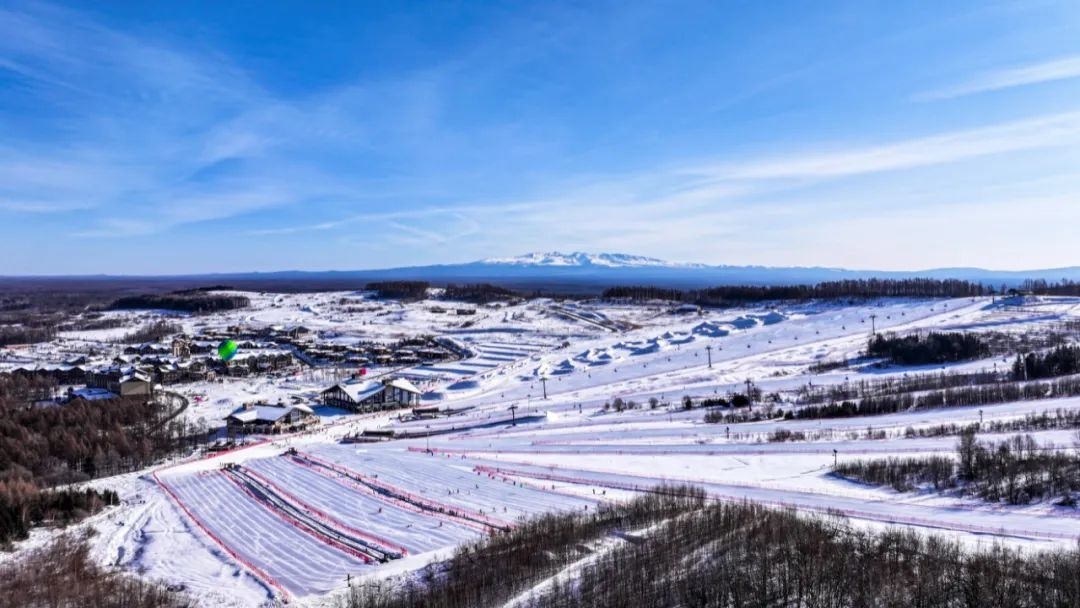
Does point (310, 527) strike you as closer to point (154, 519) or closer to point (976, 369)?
point (154, 519)

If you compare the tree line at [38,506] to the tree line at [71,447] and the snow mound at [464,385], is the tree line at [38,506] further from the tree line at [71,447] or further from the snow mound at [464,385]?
the snow mound at [464,385]

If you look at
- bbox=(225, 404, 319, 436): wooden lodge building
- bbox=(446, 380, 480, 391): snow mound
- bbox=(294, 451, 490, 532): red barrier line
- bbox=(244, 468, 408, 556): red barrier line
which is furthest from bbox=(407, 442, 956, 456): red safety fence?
bbox=(446, 380, 480, 391): snow mound

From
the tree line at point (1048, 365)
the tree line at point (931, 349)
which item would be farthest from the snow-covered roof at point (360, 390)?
the tree line at point (1048, 365)

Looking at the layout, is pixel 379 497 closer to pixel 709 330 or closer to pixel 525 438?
pixel 525 438

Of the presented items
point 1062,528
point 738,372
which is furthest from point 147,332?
point 1062,528

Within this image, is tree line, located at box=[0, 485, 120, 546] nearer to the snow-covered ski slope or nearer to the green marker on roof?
the snow-covered ski slope
